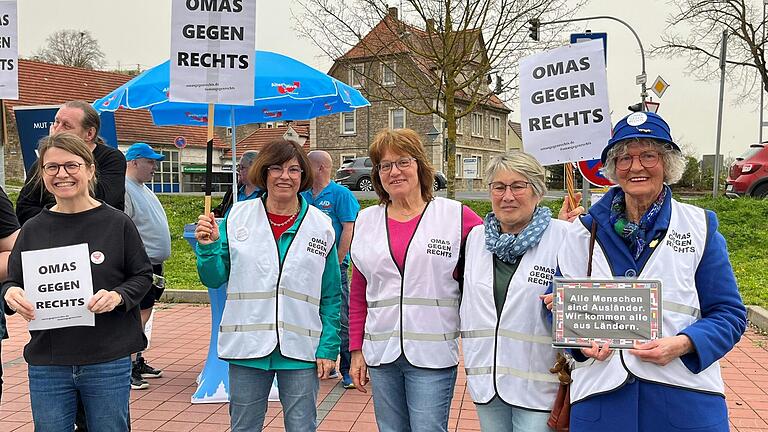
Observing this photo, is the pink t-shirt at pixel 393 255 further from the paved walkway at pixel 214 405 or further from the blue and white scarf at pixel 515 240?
the paved walkway at pixel 214 405

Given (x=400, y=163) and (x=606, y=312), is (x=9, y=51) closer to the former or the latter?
(x=400, y=163)

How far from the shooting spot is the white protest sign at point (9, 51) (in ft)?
15.1

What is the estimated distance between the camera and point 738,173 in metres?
15.7

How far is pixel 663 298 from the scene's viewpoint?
218 centimetres

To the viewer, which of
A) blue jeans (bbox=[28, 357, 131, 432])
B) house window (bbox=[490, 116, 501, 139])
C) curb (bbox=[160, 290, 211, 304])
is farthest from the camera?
house window (bbox=[490, 116, 501, 139])

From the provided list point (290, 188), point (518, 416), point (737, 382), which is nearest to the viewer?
point (518, 416)

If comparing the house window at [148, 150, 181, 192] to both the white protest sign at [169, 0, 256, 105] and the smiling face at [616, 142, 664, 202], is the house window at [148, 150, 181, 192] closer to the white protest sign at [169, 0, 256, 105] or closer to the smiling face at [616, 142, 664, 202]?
the white protest sign at [169, 0, 256, 105]

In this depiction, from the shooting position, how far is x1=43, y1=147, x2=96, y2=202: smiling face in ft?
9.23

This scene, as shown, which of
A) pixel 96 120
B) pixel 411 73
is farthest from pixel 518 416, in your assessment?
pixel 411 73

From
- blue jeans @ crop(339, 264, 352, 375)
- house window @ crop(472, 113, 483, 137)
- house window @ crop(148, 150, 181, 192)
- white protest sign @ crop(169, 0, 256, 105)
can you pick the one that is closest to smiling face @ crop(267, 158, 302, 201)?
white protest sign @ crop(169, 0, 256, 105)

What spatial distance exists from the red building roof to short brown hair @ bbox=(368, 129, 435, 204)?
92.3 feet

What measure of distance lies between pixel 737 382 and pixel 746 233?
8.01 m

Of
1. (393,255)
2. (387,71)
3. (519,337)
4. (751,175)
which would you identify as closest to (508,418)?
(519,337)

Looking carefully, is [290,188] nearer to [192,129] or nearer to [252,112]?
[252,112]
